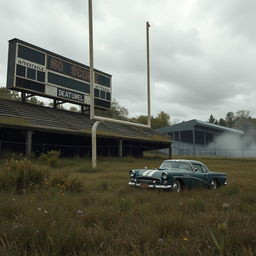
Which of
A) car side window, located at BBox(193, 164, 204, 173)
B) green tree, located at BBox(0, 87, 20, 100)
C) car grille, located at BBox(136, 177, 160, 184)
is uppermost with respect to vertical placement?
green tree, located at BBox(0, 87, 20, 100)

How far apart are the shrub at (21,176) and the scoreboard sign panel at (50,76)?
56.8ft

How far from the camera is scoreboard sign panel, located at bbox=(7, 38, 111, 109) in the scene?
2497 centimetres

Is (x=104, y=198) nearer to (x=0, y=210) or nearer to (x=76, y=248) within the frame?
(x=0, y=210)

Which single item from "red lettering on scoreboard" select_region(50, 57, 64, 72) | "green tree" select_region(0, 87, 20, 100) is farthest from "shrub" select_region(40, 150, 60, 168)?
"green tree" select_region(0, 87, 20, 100)

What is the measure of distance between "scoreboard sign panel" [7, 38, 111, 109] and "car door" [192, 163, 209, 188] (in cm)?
1823

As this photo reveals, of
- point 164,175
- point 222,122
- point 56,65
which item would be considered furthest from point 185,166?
point 222,122

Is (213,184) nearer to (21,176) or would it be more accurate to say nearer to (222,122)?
(21,176)

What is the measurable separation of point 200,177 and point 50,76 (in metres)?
20.4

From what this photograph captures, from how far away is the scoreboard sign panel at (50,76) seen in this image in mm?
24969

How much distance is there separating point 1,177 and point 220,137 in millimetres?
61495

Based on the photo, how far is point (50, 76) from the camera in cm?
2784

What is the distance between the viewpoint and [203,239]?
3912 mm

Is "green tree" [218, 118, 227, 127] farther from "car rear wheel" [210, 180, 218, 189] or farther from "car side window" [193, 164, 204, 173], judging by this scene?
"car side window" [193, 164, 204, 173]

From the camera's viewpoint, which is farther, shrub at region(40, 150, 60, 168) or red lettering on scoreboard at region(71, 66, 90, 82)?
red lettering on scoreboard at region(71, 66, 90, 82)
